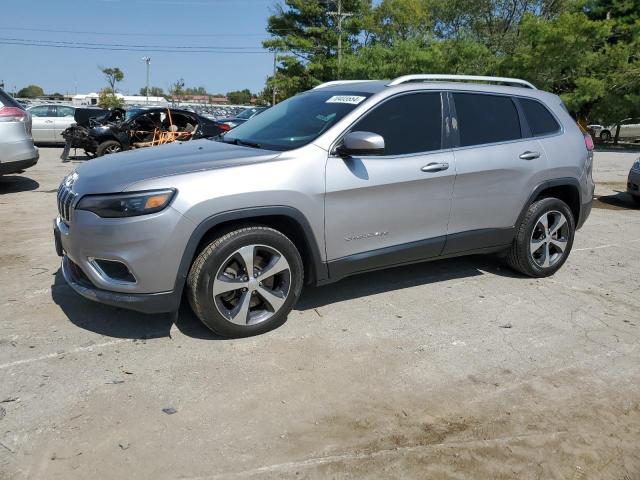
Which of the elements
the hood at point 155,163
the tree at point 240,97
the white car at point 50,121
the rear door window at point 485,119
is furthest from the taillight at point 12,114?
the tree at point 240,97

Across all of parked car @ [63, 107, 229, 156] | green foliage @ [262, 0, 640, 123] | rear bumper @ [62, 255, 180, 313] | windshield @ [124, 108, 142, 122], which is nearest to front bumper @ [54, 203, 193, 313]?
rear bumper @ [62, 255, 180, 313]

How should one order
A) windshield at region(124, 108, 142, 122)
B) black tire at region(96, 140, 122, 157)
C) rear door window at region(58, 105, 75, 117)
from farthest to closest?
rear door window at region(58, 105, 75, 117)
windshield at region(124, 108, 142, 122)
black tire at region(96, 140, 122, 157)

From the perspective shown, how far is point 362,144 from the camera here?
3795mm

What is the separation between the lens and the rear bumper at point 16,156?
856 centimetres

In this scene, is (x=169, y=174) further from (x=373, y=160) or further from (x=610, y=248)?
(x=610, y=248)

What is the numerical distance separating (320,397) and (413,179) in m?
1.87

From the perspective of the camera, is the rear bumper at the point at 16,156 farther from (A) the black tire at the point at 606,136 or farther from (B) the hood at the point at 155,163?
(A) the black tire at the point at 606,136

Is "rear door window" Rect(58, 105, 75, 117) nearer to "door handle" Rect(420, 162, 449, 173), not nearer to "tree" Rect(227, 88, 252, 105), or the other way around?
"door handle" Rect(420, 162, 449, 173)

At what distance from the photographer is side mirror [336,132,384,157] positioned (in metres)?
3.79

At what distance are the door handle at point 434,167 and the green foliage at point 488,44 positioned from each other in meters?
23.0

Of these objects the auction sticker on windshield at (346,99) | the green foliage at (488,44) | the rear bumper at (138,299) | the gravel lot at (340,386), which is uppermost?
the green foliage at (488,44)

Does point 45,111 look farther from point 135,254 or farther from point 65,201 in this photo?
point 135,254

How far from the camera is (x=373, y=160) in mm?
4098

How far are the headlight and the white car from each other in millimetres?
16452
